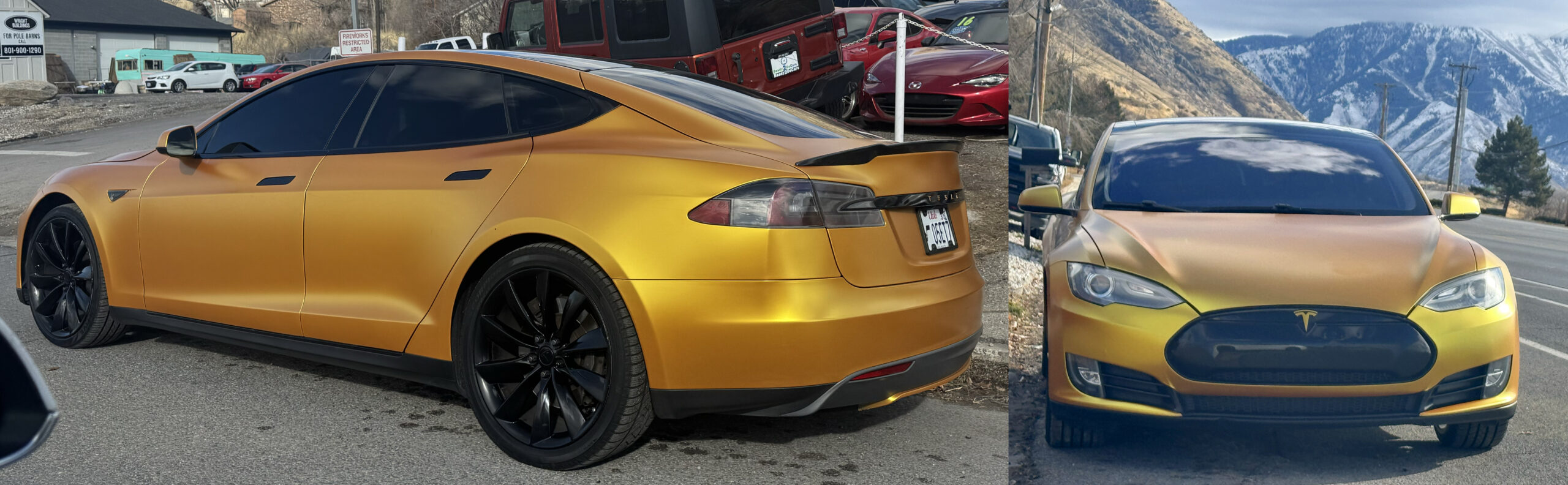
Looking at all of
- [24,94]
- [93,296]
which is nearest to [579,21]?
[93,296]

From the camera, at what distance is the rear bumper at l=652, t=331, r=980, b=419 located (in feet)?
9.73

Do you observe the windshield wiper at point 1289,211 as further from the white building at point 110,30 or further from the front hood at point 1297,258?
the white building at point 110,30

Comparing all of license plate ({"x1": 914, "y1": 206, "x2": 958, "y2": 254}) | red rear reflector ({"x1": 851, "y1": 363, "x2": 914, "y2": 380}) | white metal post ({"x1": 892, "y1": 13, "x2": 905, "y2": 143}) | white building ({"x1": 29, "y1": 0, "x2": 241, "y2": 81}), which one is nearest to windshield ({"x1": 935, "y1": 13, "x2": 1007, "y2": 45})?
white metal post ({"x1": 892, "y1": 13, "x2": 905, "y2": 143})

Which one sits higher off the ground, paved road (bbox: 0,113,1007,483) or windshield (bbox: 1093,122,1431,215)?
windshield (bbox: 1093,122,1431,215)

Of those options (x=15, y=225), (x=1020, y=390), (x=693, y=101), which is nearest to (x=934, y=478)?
(x=693, y=101)

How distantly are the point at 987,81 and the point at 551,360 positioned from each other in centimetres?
536

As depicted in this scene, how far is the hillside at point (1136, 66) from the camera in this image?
1.19 metres

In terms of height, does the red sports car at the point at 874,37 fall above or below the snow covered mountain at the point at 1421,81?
above

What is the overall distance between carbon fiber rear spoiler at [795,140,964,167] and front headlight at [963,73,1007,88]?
3.48m

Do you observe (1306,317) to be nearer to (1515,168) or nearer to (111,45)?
(1515,168)

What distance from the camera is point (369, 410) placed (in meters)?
3.90

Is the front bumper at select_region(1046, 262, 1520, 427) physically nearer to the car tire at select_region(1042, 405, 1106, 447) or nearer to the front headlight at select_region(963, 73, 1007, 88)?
the car tire at select_region(1042, 405, 1106, 447)

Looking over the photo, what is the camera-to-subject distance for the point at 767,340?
289cm

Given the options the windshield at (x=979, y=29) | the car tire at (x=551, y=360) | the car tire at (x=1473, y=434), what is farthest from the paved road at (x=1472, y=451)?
the windshield at (x=979, y=29)
